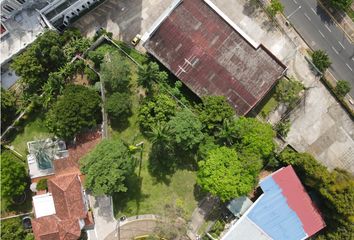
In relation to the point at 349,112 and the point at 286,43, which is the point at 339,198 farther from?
the point at 286,43

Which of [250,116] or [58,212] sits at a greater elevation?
[250,116]

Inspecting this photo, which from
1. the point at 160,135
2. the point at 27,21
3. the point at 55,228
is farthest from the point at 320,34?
the point at 55,228

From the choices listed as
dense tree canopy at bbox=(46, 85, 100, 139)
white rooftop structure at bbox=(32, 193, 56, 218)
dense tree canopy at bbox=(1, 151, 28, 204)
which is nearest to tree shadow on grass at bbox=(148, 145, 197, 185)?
dense tree canopy at bbox=(46, 85, 100, 139)

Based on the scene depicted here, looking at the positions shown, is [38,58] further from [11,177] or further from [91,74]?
[11,177]

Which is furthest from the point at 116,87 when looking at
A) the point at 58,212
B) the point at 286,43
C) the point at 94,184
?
the point at 286,43

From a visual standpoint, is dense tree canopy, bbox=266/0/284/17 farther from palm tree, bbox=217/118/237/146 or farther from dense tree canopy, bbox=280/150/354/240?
dense tree canopy, bbox=280/150/354/240

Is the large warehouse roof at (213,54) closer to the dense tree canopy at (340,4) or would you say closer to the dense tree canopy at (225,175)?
the dense tree canopy at (225,175)
